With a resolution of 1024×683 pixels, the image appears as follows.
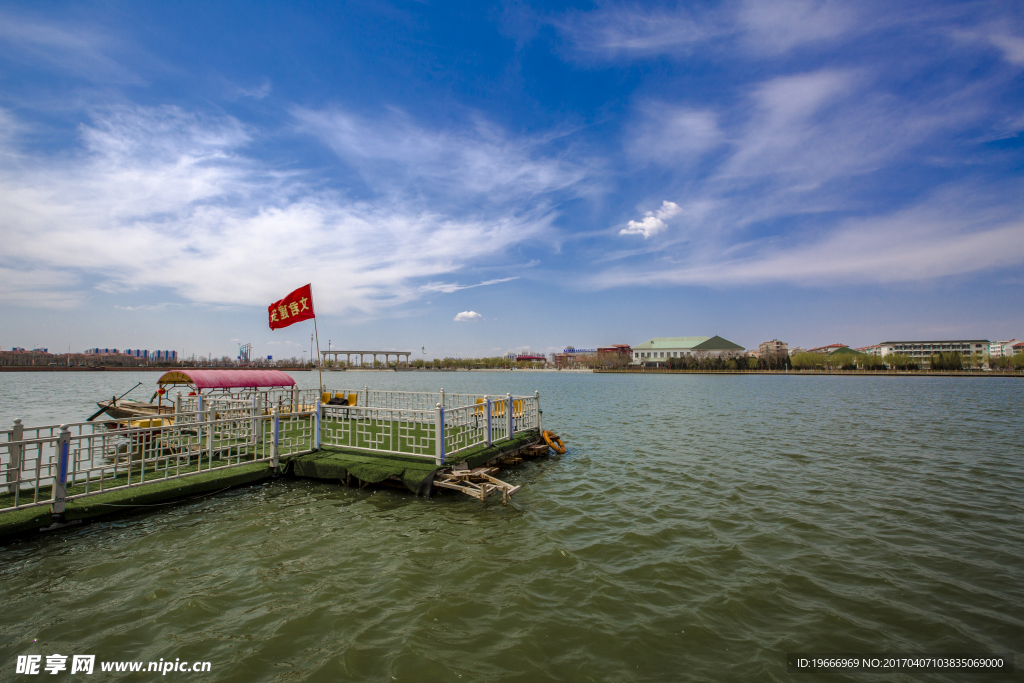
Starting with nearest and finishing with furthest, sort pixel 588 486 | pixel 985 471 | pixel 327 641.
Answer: pixel 327 641 → pixel 588 486 → pixel 985 471

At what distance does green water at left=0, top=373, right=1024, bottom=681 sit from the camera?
4.26 meters

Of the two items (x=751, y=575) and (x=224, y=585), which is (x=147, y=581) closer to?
(x=224, y=585)

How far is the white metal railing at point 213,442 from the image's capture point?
651 centimetres

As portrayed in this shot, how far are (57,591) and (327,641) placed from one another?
3592 mm

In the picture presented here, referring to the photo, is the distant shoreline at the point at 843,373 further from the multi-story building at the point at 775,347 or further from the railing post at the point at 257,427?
the railing post at the point at 257,427

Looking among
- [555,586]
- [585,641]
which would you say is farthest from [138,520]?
[585,641]

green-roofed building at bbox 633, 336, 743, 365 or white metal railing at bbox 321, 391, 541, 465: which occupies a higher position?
green-roofed building at bbox 633, 336, 743, 365

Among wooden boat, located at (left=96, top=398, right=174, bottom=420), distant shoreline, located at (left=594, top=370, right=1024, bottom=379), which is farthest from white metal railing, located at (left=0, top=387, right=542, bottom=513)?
distant shoreline, located at (left=594, top=370, right=1024, bottom=379)

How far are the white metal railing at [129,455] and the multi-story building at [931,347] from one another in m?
177

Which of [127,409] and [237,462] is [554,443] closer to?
[237,462]

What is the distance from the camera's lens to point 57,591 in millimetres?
5133

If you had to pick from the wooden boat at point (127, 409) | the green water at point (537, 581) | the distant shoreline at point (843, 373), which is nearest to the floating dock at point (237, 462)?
the green water at point (537, 581)

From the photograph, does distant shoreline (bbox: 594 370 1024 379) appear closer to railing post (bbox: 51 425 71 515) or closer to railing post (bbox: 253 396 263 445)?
railing post (bbox: 253 396 263 445)

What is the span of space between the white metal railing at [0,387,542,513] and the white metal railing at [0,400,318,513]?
0.02m
